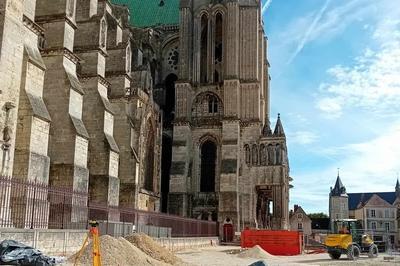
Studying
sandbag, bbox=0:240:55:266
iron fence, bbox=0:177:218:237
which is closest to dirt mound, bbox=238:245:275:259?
iron fence, bbox=0:177:218:237

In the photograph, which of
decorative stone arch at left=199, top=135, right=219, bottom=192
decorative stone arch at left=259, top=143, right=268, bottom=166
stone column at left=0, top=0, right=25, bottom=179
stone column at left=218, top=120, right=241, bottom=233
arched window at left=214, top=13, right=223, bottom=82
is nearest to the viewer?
stone column at left=0, top=0, right=25, bottom=179

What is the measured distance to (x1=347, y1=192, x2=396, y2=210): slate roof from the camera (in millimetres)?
79444

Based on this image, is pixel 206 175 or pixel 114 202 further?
pixel 206 175

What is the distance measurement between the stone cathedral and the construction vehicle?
1018 cm

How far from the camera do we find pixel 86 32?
26.3 meters

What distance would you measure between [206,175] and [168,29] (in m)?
15.1

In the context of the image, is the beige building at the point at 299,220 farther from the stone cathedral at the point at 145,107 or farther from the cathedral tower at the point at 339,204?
the stone cathedral at the point at 145,107

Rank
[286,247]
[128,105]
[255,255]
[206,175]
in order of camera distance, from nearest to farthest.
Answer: [255,255]
[286,247]
[128,105]
[206,175]

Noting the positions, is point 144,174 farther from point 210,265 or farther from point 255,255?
point 210,265

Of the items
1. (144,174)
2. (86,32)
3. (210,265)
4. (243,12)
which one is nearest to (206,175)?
(144,174)

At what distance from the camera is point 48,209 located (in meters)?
16.0

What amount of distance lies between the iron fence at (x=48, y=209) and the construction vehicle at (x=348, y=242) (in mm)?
9443

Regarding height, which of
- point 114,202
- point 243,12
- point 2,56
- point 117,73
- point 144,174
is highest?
point 243,12

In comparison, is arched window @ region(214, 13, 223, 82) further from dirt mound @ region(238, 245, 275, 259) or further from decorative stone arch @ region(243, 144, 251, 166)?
dirt mound @ region(238, 245, 275, 259)
